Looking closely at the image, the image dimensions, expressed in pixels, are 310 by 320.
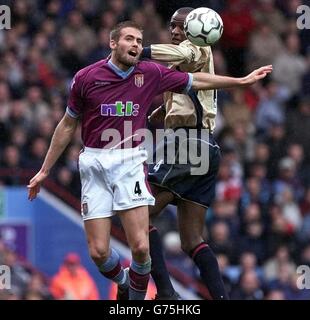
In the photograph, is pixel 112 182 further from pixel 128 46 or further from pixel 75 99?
pixel 128 46

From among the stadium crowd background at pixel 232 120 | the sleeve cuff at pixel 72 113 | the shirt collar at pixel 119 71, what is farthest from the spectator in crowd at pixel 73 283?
the shirt collar at pixel 119 71

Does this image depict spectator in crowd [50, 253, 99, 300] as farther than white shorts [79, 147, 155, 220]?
Yes

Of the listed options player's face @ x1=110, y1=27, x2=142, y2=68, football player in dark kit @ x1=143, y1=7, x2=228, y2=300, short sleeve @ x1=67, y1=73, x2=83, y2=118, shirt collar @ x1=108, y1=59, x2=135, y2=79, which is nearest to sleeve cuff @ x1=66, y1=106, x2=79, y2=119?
short sleeve @ x1=67, y1=73, x2=83, y2=118

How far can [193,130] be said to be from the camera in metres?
11.6

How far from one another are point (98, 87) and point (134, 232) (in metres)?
1.20

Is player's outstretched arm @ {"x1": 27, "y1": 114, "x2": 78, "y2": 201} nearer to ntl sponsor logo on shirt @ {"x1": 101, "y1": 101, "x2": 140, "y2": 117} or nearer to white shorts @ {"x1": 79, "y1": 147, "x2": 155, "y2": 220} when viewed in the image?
white shorts @ {"x1": 79, "y1": 147, "x2": 155, "y2": 220}

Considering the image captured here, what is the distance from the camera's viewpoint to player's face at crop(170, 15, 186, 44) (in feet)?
37.5

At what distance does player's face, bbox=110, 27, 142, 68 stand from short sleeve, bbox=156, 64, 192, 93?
0.29 metres

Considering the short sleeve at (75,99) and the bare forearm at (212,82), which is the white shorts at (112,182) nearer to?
the short sleeve at (75,99)

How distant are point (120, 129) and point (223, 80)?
92 centimetres

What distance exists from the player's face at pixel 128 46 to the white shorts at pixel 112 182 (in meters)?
0.74

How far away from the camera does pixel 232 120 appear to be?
1934 cm

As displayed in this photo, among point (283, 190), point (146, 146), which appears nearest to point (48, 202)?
point (283, 190)

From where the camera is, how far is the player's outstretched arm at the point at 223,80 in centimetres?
1093
